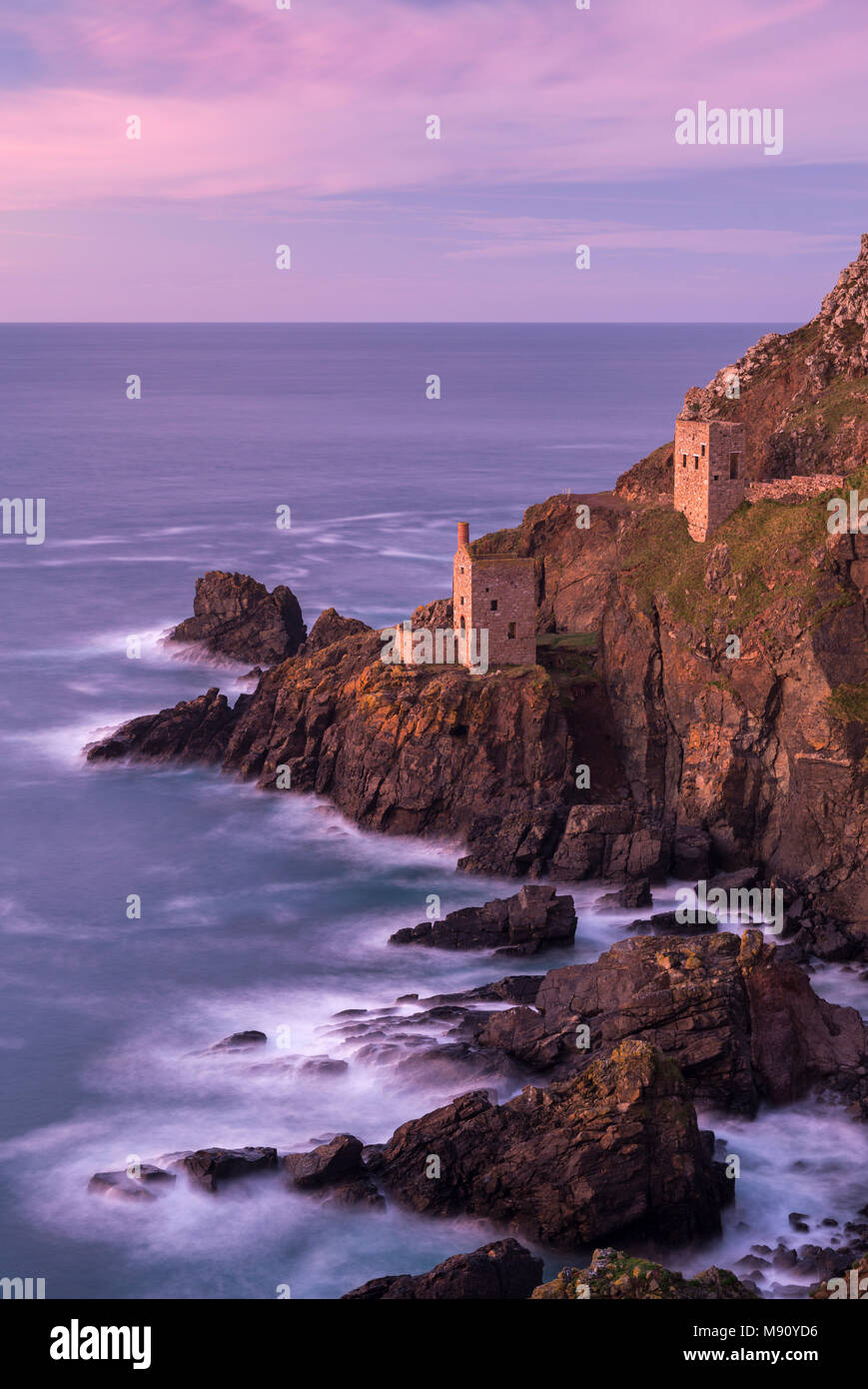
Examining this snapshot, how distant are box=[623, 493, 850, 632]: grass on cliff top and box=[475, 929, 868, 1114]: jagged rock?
21199mm

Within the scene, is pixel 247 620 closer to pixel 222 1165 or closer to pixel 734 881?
pixel 734 881

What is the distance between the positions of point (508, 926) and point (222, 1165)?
1808 cm

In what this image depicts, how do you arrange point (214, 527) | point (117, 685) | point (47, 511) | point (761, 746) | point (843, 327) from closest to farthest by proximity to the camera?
point (761, 746) → point (843, 327) → point (117, 685) → point (214, 527) → point (47, 511)

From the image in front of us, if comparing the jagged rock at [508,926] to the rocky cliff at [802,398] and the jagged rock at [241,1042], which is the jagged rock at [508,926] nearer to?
the jagged rock at [241,1042]

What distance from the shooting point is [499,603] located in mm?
72938

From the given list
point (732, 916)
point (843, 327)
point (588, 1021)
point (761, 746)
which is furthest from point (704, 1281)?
point (843, 327)

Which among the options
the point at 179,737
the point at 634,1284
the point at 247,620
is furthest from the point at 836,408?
the point at 634,1284

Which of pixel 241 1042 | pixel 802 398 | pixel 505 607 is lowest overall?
pixel 241 1042

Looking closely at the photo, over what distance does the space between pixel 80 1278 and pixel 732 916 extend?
29.2 metres

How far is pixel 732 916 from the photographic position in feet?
194

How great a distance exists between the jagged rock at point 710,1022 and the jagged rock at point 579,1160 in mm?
3887

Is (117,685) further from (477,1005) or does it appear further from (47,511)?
(47,511)

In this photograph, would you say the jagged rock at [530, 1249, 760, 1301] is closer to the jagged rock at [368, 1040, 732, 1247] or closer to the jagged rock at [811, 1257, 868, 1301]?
the jagged rock at [811, 1257, 868, 1301]

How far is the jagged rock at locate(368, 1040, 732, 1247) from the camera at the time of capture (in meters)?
39.3
